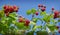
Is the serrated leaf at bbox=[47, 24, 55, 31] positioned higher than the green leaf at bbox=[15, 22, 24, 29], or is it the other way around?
the green leaf at bbox=[15, 22, 24, 29]

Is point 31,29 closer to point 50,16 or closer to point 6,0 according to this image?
point 50,16

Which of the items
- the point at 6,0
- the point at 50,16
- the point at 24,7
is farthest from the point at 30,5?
the point at 50,16

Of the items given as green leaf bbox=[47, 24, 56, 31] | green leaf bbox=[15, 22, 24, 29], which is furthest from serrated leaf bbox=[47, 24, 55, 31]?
green leaf bbox=[15, 22, 24, 29]

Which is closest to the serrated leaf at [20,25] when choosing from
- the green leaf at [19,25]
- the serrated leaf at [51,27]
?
the green leaf at [19,25]

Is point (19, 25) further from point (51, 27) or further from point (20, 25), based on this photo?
point (51, 27)

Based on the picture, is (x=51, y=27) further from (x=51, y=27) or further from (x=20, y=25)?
(x=20, y=25)

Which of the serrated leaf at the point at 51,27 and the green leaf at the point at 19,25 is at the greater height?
the green leaf at the point at 19,25

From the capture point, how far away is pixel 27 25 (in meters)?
0.85

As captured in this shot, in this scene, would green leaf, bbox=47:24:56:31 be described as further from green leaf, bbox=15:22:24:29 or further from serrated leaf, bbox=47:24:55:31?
green leaf, bbox=15:22:24:29

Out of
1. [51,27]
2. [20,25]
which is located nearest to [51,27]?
[51,27]

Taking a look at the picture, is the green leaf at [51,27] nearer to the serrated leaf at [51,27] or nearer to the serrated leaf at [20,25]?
the serrated leaf at [51,27]

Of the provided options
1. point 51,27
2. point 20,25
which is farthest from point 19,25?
point 51,27

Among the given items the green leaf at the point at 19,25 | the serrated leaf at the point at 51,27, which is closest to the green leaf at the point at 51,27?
the serrated leaf at the point at 51,27

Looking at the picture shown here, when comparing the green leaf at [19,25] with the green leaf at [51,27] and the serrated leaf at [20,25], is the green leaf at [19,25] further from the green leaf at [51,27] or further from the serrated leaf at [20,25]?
the green leaf at [51,27]
